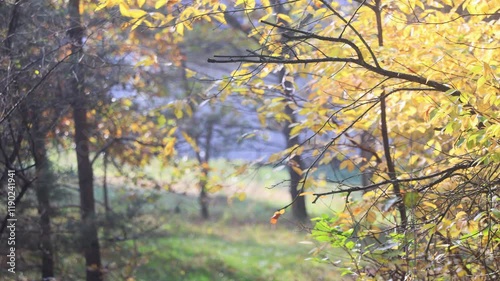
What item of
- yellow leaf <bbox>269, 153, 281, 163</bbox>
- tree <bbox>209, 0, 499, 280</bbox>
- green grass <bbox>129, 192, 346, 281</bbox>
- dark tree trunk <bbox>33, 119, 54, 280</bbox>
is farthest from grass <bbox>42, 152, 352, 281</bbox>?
tree <bbox>209, 0, 499, 280</bbox>

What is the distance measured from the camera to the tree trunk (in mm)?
6902

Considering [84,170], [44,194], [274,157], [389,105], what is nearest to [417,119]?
[389,105]

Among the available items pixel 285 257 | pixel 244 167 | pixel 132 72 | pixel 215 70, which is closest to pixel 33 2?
pixel 132 72

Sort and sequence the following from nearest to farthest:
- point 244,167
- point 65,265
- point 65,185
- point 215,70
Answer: point 244,167
point 65,185
point 65,265
point 215,70

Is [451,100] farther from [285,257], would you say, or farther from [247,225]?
[247,225]

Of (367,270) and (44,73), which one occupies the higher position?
(44,73)

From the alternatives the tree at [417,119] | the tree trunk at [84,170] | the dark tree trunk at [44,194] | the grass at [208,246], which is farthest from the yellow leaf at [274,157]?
the dark tree trunk at [44,194]

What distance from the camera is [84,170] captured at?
831cm

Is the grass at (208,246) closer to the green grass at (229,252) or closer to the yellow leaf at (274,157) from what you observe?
the green grass at (229,252)

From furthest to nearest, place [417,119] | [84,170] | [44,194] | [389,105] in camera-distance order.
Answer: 1. [84,170]
2. [44,194]
3. [417,119]
4. [389,105]

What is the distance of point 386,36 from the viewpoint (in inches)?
215

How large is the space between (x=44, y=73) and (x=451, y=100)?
3854 millimetres

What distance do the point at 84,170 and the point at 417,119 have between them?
4507mm

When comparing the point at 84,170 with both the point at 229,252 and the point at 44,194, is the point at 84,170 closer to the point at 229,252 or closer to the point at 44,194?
the point at 44,194
